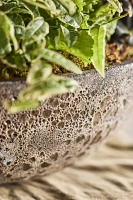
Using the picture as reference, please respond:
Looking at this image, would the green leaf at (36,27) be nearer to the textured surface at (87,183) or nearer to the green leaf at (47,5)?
the green leaf at (47,5)

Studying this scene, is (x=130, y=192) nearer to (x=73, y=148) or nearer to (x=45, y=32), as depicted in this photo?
(x=73, y=148)

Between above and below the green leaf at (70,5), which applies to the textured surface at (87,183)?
below

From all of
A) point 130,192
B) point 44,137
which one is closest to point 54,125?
point 44,137

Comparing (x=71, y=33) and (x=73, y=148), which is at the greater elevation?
(x=71, y=33)

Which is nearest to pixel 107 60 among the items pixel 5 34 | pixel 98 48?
pixel 98 48

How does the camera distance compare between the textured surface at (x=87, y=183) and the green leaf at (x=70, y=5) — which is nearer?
the green leaf at (x=70, y=5)

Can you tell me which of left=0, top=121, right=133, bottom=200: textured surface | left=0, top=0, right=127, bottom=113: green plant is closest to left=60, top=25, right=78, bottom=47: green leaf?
left=0, top=0, right=127, bottom=113: green plant

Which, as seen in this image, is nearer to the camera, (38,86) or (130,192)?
(38,86)

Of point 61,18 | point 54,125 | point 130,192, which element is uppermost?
point 61,18

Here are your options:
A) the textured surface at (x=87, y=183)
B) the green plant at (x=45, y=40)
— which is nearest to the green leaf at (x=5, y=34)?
the green plant at (x=45, y=40)
